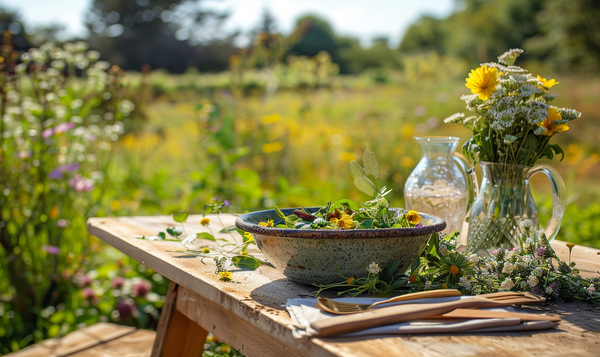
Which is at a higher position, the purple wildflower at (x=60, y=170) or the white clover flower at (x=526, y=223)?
the white clover flower at (x=526, y=223)

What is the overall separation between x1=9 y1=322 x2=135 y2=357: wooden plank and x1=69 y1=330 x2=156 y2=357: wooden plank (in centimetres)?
4

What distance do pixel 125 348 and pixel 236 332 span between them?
972 millimetres

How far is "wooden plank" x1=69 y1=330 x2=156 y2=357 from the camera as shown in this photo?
158 centimetres

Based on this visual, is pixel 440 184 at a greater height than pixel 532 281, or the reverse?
pixel 440 184

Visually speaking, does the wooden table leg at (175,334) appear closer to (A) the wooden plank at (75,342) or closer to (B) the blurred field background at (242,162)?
(B) the blurred field background at (242,162)

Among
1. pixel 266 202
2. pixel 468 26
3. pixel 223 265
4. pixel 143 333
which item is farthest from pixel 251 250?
pixel 468 26

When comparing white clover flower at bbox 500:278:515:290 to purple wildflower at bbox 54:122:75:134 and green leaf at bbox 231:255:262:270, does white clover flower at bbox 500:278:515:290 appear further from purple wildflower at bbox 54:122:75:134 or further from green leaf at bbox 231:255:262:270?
purple wildflower at bbox 54:122:75:134

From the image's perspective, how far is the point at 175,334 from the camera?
1.26m

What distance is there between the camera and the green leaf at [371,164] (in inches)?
32.8

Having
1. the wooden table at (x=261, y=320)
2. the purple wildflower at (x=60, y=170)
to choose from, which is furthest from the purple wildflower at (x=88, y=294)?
the wooden table at (x=261, y=320)

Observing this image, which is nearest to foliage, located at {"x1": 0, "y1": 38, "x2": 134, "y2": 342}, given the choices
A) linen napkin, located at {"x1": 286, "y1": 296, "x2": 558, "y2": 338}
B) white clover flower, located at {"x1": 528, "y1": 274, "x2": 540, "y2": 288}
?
linen napkin, located at {"x1": 286, "y1": 296, "x2": 558, "y2": 338}

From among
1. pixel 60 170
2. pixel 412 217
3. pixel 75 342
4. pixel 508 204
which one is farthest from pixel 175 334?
pixel 60 170

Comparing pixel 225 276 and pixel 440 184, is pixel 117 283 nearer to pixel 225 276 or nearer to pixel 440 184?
pixel 225 276

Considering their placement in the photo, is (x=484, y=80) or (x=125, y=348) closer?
(x=484, y=80)
